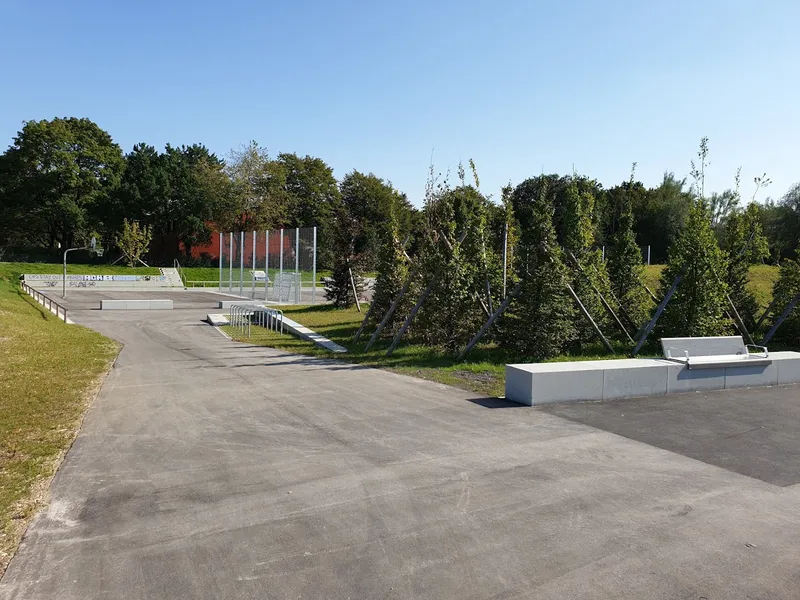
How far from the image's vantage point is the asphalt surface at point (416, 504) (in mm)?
3443

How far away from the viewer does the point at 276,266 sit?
1297 inches

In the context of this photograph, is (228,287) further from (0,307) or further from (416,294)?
(416,294)

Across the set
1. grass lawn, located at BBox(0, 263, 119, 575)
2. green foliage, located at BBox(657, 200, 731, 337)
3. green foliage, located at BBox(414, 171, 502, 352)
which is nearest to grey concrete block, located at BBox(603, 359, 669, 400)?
green foliage, located at BBox(657, 200, 731, 337)

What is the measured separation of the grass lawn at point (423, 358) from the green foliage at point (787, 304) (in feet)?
13.7

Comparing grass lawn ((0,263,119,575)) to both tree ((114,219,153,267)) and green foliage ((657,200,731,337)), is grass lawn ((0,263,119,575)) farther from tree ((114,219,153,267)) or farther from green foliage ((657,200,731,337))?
tree ((114,219,153,267))

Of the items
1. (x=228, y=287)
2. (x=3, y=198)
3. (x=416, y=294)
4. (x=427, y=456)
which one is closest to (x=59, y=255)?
(x=3, y=198)

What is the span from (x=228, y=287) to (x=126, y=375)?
3137 cm

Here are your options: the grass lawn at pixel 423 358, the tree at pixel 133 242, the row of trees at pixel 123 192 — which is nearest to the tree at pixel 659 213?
the row of trees at pixel 123 192

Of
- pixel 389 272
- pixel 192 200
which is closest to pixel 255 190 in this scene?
pixel 192 200

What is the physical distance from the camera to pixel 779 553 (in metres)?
3.78

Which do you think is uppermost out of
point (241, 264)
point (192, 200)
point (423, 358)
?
point (192, 200)

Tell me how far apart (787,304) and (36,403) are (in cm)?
1433

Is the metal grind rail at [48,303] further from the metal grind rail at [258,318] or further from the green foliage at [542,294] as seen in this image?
the green foliage at [542,294]

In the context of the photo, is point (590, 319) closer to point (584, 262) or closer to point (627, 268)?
point (584, 262)
